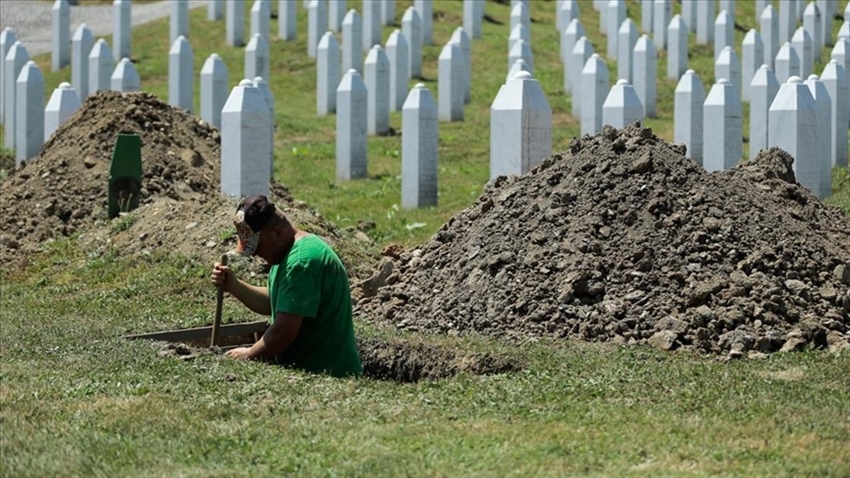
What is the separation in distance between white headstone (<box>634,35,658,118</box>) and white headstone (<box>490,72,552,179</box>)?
10078 millimetres

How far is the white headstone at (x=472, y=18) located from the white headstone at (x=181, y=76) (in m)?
8.20

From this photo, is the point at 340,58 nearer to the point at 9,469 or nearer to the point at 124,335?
the point at 124,335

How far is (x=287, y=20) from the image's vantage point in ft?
98.2

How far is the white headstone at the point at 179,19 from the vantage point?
29984 millimetres

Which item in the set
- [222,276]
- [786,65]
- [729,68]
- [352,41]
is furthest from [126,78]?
[222,276]

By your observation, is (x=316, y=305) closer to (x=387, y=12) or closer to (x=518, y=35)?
(x=518, y=35)

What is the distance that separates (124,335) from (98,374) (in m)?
1.62

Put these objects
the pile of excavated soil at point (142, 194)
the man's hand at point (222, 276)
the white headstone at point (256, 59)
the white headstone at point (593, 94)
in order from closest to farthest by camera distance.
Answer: the man's hand at point (222, 276), the pile of excavated soil at point (142, 194), the white headstone at point (593, 94), the white headstone at point (256, 59)

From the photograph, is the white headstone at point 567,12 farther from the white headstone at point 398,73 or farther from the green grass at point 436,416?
the green grass at point 436,416

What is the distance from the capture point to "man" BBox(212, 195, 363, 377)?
7.16 m

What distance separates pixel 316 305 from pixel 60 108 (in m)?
12.0

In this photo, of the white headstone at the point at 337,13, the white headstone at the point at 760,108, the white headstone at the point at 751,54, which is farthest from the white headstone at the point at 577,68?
the white headstone at the point at 337,13

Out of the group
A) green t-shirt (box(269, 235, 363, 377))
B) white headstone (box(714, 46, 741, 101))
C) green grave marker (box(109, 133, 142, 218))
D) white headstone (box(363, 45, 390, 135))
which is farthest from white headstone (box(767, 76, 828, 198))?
white headstone (box(714, 46, 741, 101))

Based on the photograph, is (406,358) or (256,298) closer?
(256,298)
